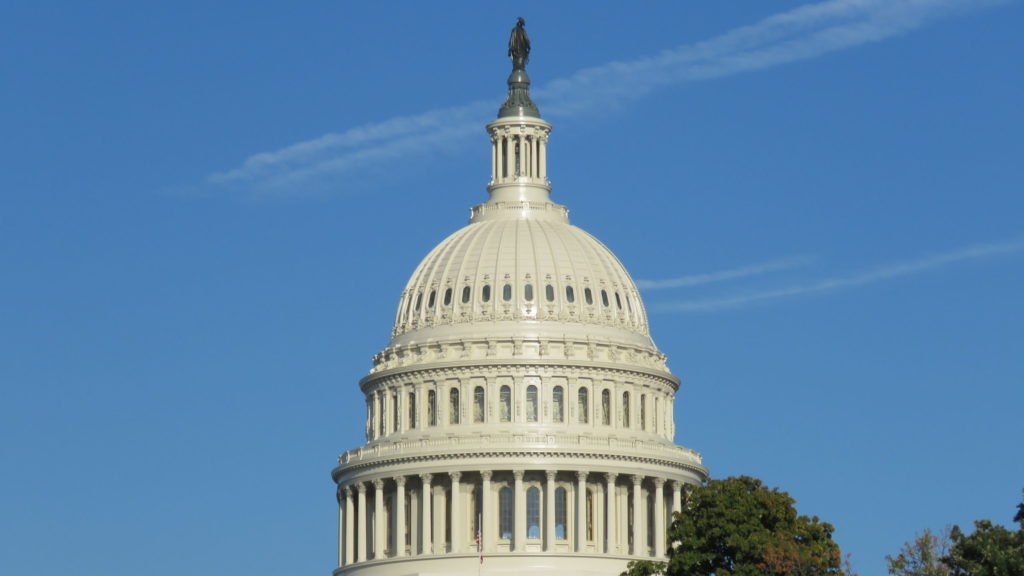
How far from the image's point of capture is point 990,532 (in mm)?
165000

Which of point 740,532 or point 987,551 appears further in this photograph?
point 740,532

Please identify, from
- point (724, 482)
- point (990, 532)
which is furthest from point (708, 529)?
point (990, 532)

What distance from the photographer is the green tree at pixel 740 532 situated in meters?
177

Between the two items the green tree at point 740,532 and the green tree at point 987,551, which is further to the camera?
the green tree at point 740,532

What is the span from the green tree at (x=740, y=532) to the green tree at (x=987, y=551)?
1036cm

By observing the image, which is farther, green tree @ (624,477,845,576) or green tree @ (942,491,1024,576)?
green tree @ (624,477,845,576)

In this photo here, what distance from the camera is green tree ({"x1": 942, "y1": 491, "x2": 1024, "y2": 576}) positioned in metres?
160

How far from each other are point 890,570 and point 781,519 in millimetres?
20066

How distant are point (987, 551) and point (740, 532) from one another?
63.2 ft

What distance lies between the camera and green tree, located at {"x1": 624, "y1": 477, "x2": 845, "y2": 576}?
17688 centimetres

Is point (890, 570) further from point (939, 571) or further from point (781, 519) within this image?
point (781, 519)

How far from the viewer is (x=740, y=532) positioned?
17875cm

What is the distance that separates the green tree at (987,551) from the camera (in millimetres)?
A: 160500

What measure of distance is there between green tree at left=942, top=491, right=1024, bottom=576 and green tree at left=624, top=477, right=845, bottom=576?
34.0ft
